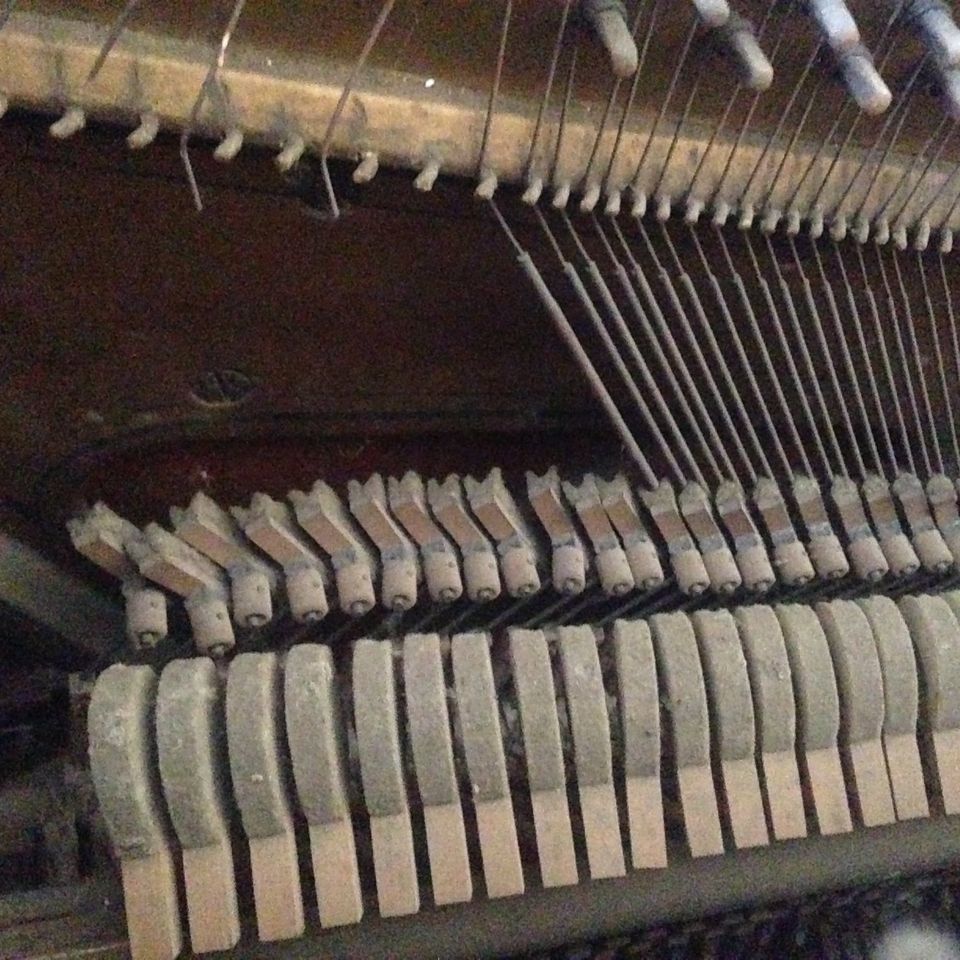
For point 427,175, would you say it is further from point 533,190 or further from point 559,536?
point 559,536

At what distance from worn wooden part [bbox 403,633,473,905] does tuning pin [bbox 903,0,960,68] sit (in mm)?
846

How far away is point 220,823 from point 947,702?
0.82 m

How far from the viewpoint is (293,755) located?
1.10m

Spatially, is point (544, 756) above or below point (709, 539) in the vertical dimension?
below

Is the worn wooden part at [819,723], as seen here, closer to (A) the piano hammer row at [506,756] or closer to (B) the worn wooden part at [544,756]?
(A) the piano hammer row at [506,756]

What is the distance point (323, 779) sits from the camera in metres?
1.10

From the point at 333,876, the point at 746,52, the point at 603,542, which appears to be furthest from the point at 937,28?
the point at 333,876

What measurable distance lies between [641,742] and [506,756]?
0.15m

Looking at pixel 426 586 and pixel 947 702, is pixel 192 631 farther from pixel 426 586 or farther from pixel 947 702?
pixel 947 702

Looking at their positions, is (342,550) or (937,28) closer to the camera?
(937,28)

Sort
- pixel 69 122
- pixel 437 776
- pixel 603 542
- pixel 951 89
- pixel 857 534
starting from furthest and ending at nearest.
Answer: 1. pixel 857 534
2. pixel 603 542
3. pixel 951 89
4. pixel 437 776
5. pixel 69 122

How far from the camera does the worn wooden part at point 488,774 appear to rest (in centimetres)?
113

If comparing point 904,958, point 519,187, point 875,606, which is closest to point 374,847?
point 875,606

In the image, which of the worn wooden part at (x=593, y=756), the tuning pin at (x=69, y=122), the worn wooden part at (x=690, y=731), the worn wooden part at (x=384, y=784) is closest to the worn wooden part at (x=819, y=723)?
the worn wooden part at (x=690, y=731)
